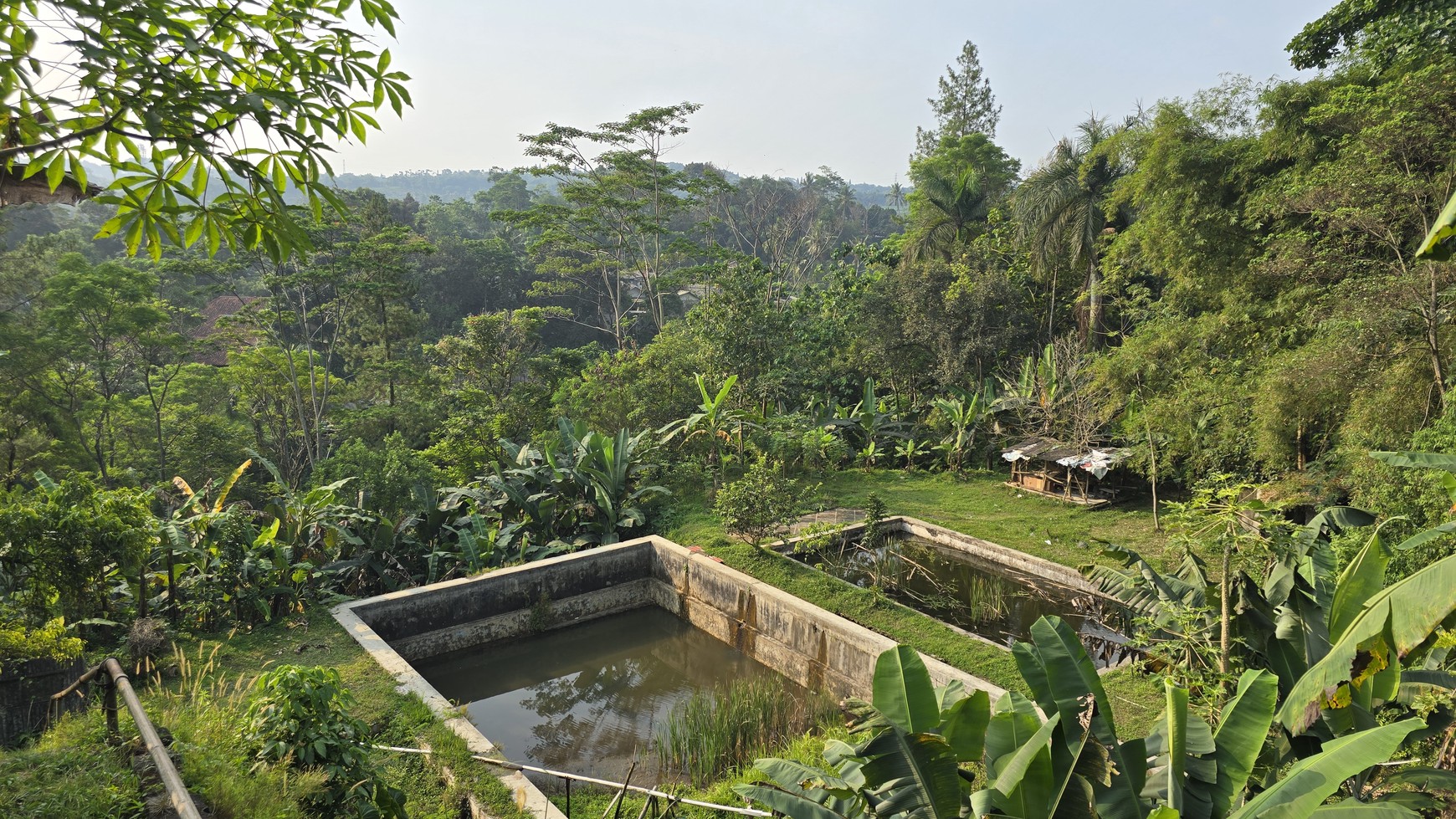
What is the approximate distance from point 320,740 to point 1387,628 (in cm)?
430

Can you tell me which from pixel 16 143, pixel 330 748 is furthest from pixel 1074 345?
pixel 16 143

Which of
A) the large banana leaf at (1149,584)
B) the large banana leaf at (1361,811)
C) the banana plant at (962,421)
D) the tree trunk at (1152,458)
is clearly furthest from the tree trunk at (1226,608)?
the banana plant at (962,421)

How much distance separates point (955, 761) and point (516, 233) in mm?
39504

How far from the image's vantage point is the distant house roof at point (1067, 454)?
11125mm

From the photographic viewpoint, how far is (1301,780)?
235cm

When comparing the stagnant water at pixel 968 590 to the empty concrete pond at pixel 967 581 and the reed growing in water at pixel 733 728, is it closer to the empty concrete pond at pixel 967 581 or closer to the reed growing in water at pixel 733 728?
the empty concrete pond at pixel 967 581

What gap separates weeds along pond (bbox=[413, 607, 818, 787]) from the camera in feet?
20.0

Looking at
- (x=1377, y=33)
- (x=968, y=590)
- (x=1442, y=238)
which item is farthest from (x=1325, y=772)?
(x=1377, y=33)

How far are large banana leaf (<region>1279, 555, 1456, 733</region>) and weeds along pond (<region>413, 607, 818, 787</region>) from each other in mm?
3957

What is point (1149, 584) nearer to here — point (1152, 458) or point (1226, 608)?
point (1226, 608)

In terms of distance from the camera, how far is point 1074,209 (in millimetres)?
14844

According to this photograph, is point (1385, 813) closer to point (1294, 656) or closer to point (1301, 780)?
point (1301, 780)

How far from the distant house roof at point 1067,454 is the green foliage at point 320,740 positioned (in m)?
9.95

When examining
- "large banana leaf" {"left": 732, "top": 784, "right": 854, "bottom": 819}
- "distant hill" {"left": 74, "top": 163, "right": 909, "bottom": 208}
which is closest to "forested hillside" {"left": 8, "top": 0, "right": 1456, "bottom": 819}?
"large banana leaf" {"left": 732, "top": 784, "right": 854, "bottom": 819}
